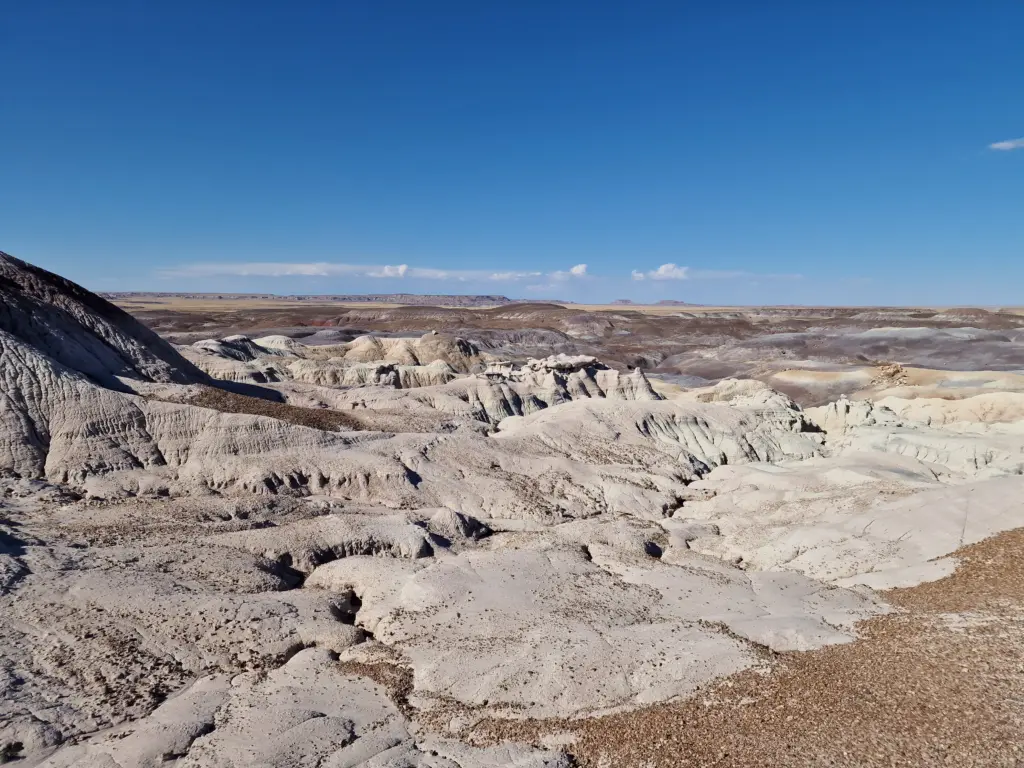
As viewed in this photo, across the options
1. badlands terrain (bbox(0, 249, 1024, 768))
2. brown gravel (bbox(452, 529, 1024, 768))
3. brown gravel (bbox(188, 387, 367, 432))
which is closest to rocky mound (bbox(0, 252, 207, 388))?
badlands terrain (bbox(0, 249, 1024, 768))

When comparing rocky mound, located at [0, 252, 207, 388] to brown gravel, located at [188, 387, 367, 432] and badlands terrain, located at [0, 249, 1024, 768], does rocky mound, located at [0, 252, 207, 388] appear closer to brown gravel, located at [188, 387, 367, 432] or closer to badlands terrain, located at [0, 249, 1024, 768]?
badlands terrain, located at [0, 249, 1024, 768]

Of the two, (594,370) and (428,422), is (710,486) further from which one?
(594,370)

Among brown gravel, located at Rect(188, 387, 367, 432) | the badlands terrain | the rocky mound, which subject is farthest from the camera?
brown gravel, located at Rect(188, 387, 367, 432)

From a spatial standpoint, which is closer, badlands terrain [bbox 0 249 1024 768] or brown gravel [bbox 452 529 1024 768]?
brown gravel [bbox 452 529 1024 768]

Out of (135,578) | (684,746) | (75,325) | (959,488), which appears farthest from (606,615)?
(75,325)

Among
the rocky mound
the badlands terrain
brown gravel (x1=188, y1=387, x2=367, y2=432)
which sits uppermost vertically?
the rocky mound

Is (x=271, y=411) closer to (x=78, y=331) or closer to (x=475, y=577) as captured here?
(x=78, y=331)

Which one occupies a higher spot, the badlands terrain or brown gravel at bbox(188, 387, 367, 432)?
brown gravel at bbox(188, 387, 367, 432)
